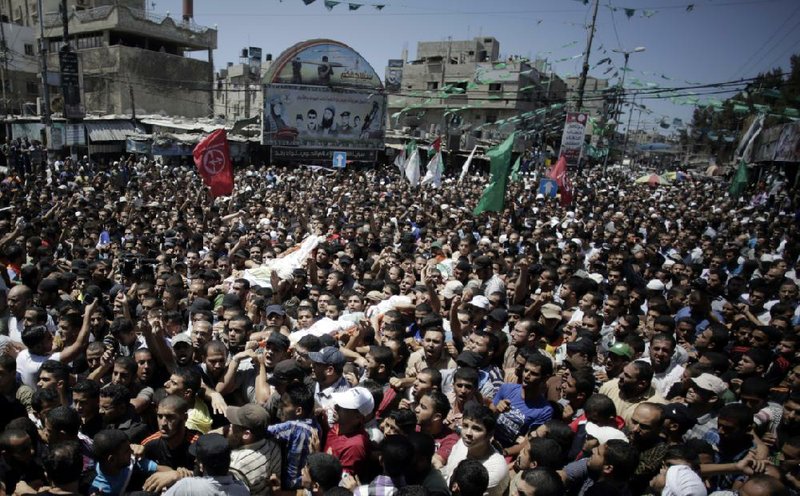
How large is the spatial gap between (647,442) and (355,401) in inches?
68.8

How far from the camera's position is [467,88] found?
37.9m

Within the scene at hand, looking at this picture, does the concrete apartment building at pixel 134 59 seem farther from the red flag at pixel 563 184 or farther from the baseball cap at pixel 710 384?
the baseball cap at pixel 710 384

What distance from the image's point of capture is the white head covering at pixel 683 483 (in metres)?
2.49

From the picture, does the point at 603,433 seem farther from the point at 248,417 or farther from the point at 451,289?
the point at 451,289

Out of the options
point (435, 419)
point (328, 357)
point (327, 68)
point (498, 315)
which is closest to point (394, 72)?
point (327, 68)

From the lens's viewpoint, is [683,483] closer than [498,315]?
Yes

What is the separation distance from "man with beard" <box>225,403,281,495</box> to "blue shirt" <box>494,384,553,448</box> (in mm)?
1477

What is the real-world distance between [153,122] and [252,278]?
26121 mm

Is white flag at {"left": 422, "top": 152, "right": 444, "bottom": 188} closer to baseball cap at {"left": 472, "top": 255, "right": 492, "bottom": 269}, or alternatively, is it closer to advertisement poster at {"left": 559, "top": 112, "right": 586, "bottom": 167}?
advertisement poster at {"left": 559, "top": 112, "right": 586, "bottom": 167}

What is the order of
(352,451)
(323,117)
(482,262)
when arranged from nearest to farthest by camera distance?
(352,451)
(482,262)
(323,117)

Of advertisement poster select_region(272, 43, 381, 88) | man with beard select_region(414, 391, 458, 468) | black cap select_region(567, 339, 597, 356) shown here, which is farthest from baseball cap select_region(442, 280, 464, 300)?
advertisement poster select_region(272, 43, 381, 88)

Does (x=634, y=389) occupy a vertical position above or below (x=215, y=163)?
below

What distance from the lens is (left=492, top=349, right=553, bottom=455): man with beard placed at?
332cm

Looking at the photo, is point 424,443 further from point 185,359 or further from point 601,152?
point 601,152
